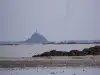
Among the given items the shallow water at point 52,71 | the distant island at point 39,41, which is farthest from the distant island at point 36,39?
the shallow water at point 52,71

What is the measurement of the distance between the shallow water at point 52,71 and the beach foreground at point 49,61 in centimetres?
4

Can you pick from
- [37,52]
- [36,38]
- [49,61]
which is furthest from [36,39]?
[49,61]

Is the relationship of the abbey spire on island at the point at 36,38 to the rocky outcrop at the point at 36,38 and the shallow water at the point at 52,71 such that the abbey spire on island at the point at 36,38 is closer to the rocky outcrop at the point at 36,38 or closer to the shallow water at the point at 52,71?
the rocky outcrop at the point at 36,38

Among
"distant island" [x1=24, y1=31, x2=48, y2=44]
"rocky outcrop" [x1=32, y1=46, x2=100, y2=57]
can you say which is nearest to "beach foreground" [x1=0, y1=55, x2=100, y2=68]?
"rocky outcrop" [x1=32, y1=46, x2=100, y2=57]

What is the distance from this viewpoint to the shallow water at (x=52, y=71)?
6.13 feet

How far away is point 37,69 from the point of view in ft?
6.26

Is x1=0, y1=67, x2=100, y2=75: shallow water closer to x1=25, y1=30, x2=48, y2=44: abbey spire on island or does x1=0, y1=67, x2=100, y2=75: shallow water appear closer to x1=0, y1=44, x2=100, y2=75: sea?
x1=0, y1=44, x2=100, y2=75: sea

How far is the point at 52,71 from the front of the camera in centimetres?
188

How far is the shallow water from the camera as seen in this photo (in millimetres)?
1867

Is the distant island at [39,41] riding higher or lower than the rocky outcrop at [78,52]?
higher

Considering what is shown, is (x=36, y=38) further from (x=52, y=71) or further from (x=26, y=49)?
(x=52, y=71)

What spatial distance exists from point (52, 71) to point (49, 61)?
3.5 inches

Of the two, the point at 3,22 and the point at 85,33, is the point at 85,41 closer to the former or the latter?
the point at 85,33

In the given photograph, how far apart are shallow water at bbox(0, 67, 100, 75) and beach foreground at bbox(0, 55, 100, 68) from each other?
0.04 m
